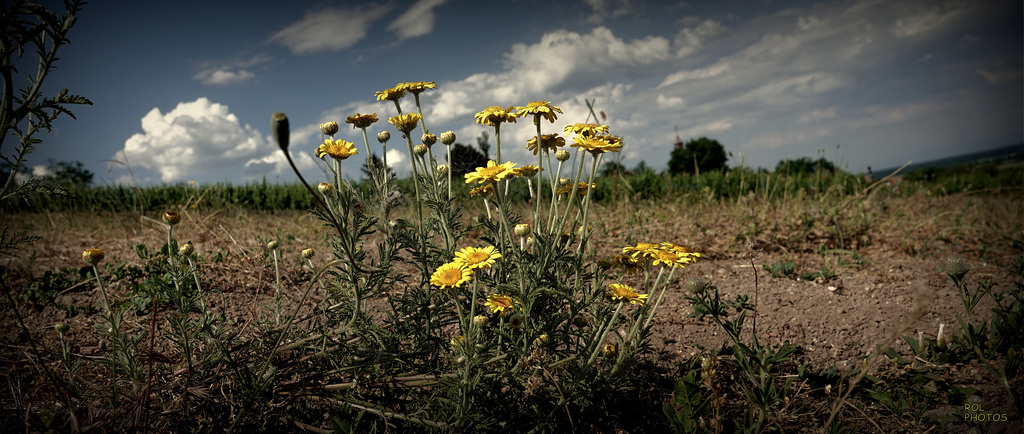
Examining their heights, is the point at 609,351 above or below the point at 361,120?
below

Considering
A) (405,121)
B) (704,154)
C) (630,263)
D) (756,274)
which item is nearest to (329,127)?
(405,121)

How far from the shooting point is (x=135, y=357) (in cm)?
139

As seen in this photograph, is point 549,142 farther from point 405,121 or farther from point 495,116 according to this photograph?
point 405,121

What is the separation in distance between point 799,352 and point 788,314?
0.35m

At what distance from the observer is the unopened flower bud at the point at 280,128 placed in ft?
2.90

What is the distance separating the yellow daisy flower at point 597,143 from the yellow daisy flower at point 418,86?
0.52 meters

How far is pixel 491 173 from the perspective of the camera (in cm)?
124

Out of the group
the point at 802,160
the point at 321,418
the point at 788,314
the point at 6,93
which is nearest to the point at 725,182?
the point at 802,160

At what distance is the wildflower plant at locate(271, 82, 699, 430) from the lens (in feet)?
4.14

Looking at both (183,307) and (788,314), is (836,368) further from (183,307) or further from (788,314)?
(183,307)

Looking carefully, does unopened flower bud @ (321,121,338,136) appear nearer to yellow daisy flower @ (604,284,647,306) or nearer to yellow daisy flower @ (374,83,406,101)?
yellow daisy flower @ (374,83,406,101)

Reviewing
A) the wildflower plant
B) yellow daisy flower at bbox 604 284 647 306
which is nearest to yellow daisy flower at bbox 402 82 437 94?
the wildflower plant

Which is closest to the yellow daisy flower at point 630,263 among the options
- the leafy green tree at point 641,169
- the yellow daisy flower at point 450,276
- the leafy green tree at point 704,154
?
the yellow daisy flower at point 450,276

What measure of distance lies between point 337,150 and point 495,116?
0.49m
